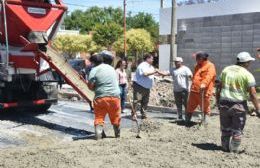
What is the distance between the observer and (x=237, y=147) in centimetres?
845

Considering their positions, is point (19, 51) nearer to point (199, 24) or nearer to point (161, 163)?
point (161, 163)

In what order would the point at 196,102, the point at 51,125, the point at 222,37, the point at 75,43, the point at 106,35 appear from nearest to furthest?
the point at 196,102 → the point at 51,125 → the point at 222,37 → the point at 106,35 → the point at 75,43

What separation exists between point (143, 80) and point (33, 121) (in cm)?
275

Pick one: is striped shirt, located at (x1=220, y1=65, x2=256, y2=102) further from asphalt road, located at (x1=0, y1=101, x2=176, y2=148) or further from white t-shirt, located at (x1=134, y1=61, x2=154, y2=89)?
white t-shirt, located at (x1=134, y1=61, x2=154, y2=89)

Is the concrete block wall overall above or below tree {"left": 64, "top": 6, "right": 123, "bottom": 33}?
below

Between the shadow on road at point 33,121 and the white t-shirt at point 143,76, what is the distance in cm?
207

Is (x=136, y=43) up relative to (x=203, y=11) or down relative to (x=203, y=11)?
down

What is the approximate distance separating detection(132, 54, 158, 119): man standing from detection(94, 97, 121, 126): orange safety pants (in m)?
2.66

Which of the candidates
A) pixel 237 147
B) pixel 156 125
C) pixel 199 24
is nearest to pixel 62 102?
pixel 156 125

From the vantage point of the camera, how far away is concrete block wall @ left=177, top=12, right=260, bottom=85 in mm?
22141

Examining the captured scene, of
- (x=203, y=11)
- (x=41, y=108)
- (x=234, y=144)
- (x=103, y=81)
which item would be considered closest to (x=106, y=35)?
(x=203, y=11)

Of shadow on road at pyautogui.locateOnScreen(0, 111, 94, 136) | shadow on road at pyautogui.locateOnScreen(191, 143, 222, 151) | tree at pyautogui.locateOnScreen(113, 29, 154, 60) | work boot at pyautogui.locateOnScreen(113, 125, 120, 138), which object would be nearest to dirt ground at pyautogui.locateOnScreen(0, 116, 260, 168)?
shadow on road at pyautogui.locateOnScreen(191, 143, 222, 151)

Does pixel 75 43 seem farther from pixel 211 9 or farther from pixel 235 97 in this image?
pixel 235 97

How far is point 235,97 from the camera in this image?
27.8 ft
